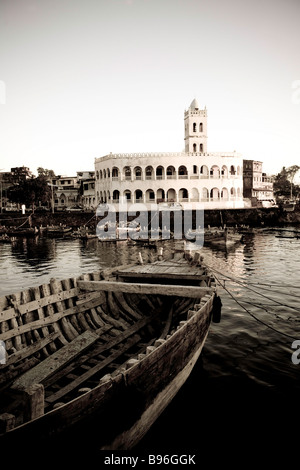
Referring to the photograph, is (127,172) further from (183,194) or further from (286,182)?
(286,182)

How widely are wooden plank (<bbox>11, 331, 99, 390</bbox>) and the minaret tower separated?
223 feet

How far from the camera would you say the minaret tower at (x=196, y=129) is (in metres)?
71.9

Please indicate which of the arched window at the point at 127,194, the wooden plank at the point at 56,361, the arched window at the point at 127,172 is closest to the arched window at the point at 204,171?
the arched window at the point at 127,172

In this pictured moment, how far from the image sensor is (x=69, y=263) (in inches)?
1171

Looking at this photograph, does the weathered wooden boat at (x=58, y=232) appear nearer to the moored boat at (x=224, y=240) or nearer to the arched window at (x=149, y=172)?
the moored boat at (x=224, y=240)

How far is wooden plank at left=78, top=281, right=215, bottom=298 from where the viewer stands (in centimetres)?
899

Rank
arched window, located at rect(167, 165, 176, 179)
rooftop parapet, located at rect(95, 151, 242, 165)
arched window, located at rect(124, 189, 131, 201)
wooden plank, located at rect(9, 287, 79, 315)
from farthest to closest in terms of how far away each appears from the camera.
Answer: arched window, located at rect(124, 189, 131, 201) < arched window, located at rect(167, 165, 176, 179) < rooftop parapet, located at rect(95, 151, 242, 165) < wooden plank, located at rect(9, 287, 79, 315)

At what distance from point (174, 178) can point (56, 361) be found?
204ft

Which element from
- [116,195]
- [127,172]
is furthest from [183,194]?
[116,195]

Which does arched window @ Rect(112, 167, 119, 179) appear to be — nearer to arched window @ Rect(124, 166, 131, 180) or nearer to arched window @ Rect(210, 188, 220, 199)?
arched window @ Rect(124, 166, 131, 180)

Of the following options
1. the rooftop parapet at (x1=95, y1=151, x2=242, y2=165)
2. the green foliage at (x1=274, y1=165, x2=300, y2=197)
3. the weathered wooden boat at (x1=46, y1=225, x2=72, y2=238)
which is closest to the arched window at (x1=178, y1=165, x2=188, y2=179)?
the rooftop parapet at (x1=95, y1=151, x2=242, y2=165)

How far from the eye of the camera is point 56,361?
715 centimetres
